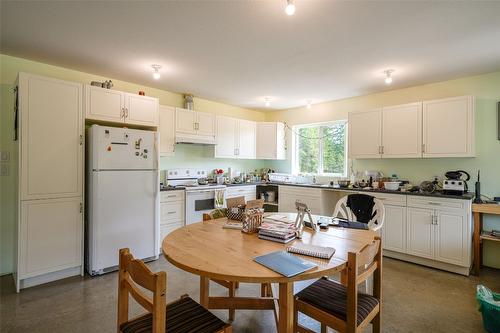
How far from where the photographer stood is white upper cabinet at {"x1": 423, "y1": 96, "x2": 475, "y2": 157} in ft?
9.98

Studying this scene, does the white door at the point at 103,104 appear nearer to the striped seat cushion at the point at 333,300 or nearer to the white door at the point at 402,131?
the striped seat cushion at the point at 333,300

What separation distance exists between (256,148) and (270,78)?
1966 millimetres

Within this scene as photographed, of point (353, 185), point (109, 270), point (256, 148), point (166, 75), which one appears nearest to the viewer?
point (109, 270)

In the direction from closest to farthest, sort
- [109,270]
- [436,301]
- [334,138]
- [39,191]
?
1. [436,301]
2. [39,191]
3. [109,270]
4. [334,138]

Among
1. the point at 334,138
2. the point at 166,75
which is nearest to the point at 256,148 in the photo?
the point at 334,138

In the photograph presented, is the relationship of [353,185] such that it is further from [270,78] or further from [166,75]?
[166,75]

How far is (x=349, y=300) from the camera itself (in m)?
1.27

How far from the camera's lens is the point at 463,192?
3.05 meters

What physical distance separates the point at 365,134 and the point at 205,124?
2.61m

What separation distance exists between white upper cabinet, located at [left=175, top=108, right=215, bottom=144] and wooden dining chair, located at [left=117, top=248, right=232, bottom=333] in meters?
2.88

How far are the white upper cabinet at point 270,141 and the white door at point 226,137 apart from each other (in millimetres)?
645

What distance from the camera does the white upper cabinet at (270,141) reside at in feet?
16.6

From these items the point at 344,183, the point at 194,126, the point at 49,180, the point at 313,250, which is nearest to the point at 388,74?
the point at 344,183

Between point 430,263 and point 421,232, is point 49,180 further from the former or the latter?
point 430,263
